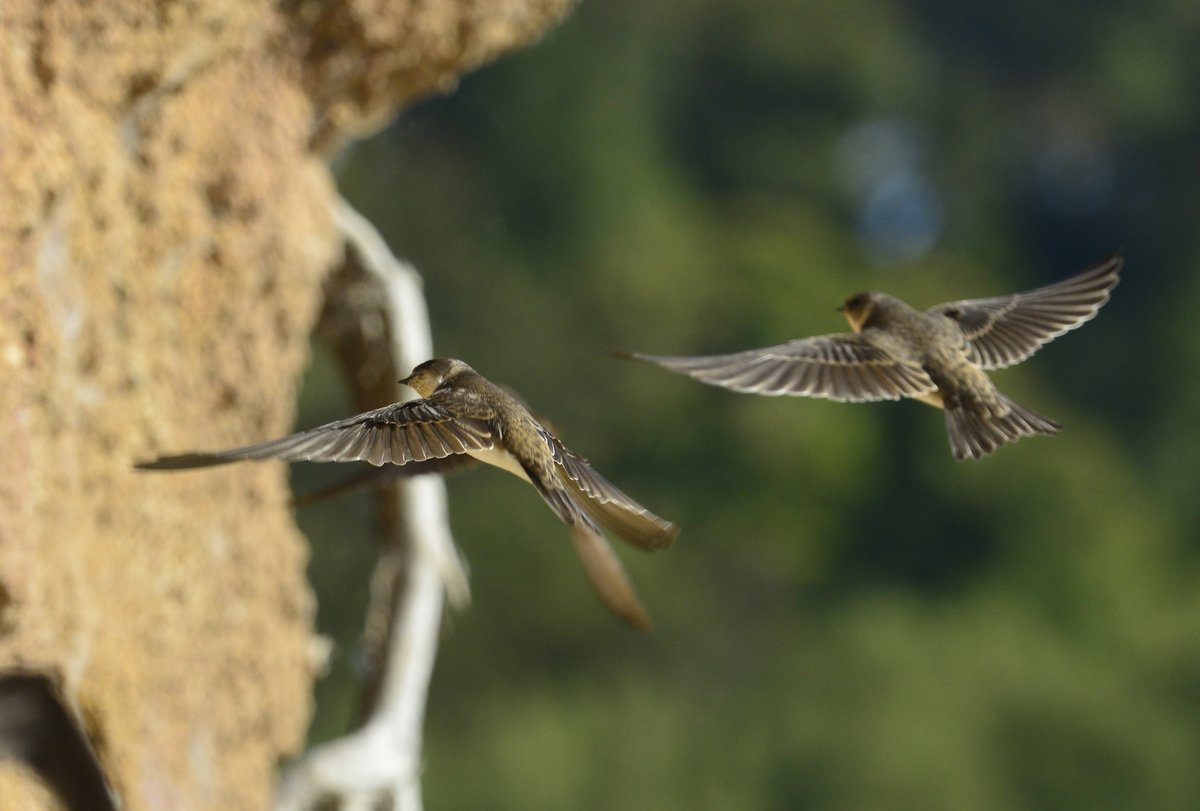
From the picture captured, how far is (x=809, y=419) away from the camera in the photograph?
29.2 metres

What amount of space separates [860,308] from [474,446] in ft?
2.92

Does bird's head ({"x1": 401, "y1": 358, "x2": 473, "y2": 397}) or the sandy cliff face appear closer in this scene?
bird's head ({"x1": 401, "y1": 358, "x2": 473, "y2": 397})

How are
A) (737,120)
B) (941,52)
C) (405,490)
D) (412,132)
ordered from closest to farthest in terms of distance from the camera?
(405,490), (412,132), (737,120), (941,52)

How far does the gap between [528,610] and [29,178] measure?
21.2 metres

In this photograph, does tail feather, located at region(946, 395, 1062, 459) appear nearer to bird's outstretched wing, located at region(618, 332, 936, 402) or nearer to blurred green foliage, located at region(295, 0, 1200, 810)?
bird's outstretched wing, located at region(618, 332, 936, 402)

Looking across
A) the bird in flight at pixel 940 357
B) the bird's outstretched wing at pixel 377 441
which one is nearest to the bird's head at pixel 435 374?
the bird's outstretched wing at pixel 377 441

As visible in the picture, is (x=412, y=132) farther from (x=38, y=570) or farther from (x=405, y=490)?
(x=38, y=570)

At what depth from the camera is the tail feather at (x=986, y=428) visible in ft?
10.3

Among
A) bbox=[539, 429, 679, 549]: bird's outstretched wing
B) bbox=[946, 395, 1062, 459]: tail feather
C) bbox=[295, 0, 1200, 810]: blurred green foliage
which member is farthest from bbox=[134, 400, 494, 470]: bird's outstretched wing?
bbox=[295, 0, 1200, 810]: blurred green foliage

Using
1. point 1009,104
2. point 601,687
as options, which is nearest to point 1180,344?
point 1009,104

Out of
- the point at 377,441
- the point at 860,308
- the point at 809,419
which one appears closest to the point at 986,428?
the point at 860,308

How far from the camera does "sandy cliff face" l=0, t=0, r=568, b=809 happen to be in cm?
349

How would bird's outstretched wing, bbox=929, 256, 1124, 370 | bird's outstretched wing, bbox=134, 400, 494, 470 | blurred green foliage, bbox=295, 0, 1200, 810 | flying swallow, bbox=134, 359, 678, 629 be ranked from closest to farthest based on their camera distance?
bird's outstretched wing, bbox=134, 400, 494, 470
flying swallow, bbox=134, 359, 678, 629
bird's outstretched wing, bbox=929, 256, 1124, 370
blurred green foliage, bbox=295, 0, 1200, 810

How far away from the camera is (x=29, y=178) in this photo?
3.41 m
